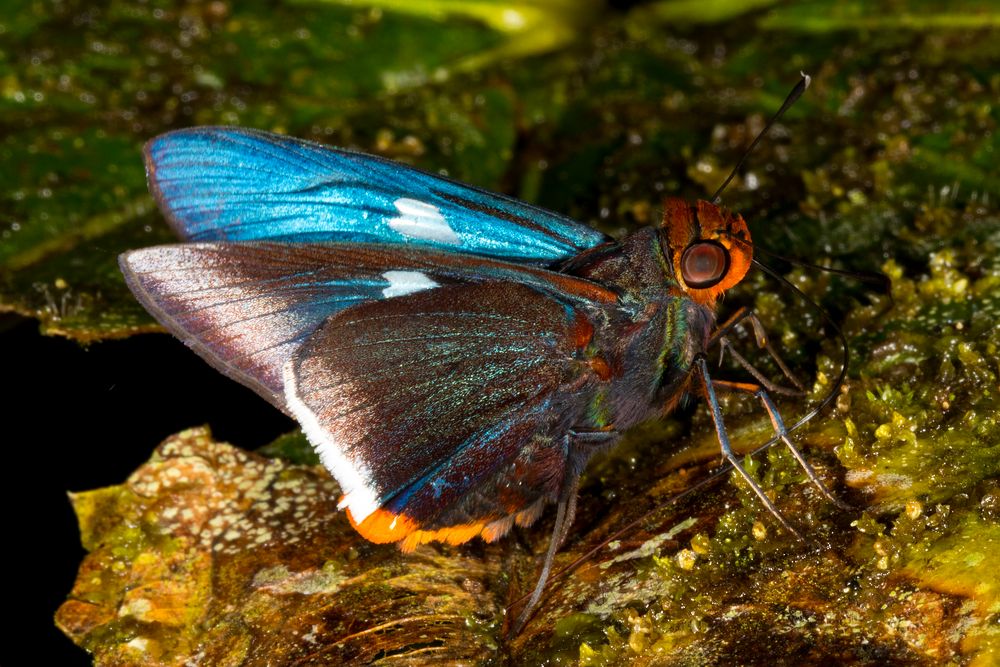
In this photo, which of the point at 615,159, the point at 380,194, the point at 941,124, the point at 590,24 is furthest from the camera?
the point at 590,24

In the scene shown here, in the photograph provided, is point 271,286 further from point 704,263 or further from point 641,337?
point 704,263

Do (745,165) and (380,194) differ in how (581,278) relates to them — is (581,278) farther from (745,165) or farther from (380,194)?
(745,165)

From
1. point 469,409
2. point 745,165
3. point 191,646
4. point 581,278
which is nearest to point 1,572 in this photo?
point 191,646

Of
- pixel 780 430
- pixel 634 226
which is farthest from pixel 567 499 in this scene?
pixel 634 226

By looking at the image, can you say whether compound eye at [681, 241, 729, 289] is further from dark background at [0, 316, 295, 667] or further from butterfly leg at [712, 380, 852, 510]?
dark background at [0, 316, 295, 667]

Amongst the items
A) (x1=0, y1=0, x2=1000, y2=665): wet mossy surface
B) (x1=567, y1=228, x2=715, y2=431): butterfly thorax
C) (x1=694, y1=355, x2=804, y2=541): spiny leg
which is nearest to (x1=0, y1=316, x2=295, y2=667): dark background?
(x1=0, y1=0, x2=1000, y2=665): wet mossy surface

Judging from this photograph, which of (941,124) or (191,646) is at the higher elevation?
(941,124)
